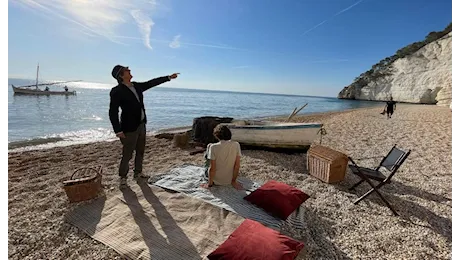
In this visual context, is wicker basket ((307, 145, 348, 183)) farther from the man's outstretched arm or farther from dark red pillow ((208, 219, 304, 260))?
the man's outstretched arm

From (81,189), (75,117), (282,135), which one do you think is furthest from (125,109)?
(75,117)

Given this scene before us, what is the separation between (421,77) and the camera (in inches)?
1775

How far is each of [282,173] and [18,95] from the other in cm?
4731

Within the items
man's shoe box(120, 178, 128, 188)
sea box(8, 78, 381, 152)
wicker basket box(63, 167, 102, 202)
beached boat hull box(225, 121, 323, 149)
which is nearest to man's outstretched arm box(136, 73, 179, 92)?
man's shoe box(120, 178, 128, 188)

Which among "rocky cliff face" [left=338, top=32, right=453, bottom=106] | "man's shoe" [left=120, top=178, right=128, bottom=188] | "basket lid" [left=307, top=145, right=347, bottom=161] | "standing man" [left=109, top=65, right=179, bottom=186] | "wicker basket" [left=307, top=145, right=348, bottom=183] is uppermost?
"rocky cliff face" [left=338, top=32, right=453, bottom=106]

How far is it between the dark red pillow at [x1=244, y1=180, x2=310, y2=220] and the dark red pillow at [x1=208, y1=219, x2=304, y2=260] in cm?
86

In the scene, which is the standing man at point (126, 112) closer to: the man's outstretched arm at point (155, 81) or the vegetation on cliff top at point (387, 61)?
the man's outstretched arm at point (155, 81)

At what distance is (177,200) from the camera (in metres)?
3.93

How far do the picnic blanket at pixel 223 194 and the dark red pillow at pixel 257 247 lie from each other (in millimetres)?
705

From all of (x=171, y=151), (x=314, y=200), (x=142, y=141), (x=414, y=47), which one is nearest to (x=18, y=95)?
(x=171, y=151)

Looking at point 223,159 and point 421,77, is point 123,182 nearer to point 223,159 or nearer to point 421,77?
point 223,159

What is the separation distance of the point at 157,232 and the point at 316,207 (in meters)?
2.44

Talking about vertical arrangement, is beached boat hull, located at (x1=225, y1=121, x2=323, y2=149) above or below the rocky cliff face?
below

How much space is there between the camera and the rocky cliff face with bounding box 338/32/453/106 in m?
38.4
